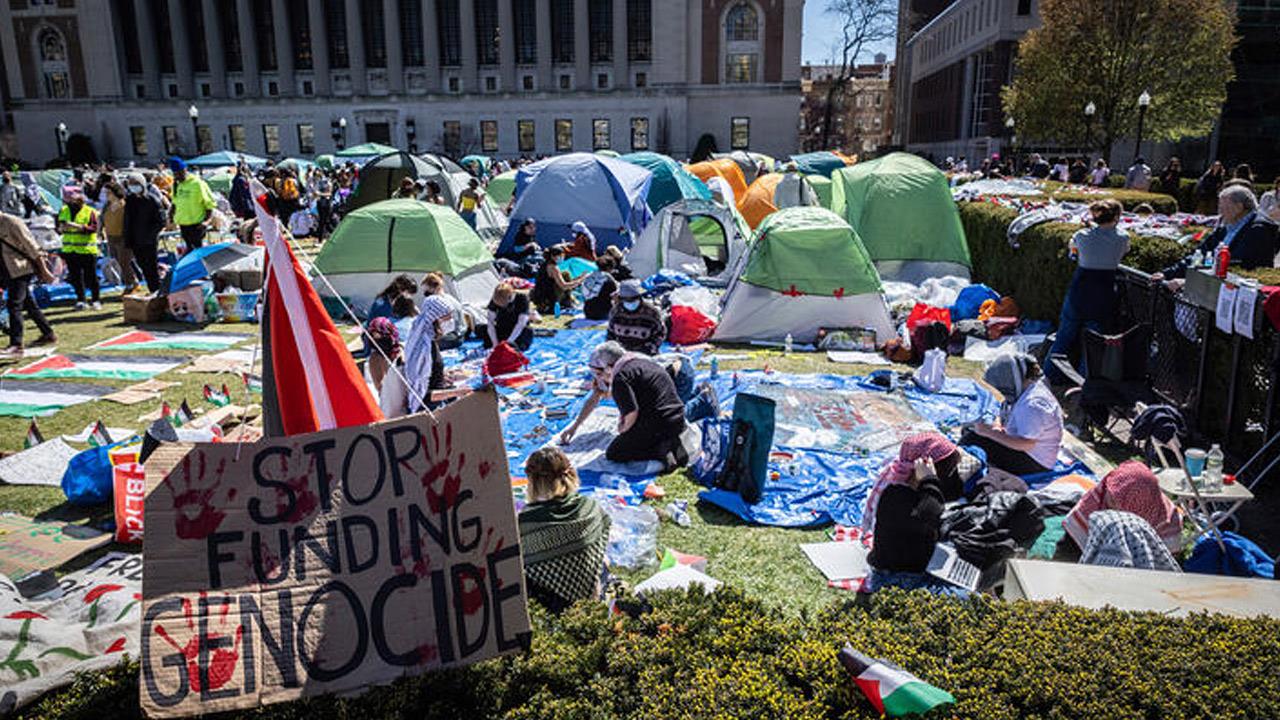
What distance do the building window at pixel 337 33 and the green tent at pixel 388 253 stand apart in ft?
166

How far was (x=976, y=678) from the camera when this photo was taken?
289 cm

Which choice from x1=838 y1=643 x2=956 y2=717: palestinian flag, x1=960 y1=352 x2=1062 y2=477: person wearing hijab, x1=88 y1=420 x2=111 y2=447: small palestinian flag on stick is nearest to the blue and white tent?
x1=88 y1=420 x2=111 y2=447: small palestinian flag on stick

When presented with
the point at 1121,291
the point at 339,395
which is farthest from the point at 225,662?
the point at 1121,291

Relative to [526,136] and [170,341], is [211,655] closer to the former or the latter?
[170,341]

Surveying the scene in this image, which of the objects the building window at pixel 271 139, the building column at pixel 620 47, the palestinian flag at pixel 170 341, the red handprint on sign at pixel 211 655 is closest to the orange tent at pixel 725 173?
the palestinian flag at pixel 170 341

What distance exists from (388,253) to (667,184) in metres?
7.92

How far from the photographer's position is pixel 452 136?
56219 millimetres

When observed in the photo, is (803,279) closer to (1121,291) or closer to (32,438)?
(1121,291)

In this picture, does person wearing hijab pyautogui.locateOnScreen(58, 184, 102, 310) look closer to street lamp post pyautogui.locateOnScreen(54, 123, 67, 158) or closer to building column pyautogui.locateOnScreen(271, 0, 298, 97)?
street lamp post pyautogui.locateOnScreen(54, 123, 67, 158)

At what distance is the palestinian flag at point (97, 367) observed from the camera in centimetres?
920

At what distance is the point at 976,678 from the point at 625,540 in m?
2.80

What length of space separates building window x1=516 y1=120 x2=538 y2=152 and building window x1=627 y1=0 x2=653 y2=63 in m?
8.09

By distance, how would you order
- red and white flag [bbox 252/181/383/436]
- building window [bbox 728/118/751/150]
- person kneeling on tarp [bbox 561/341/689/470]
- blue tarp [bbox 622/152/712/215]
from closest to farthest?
red and white flag [bbox 252/181/383/436], person kneeling on tarp [bbox 561/341/689/470], blue tarp [bbox 622/152/712/215], building window [bbox 728/118/751/150]

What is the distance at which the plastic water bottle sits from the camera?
4.76m
